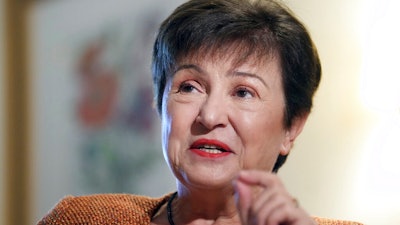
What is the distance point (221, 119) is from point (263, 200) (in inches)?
12.2

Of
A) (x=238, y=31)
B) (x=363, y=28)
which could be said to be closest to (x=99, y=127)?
(x=363, y=28)

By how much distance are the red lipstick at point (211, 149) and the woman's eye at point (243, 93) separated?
11 centimetres

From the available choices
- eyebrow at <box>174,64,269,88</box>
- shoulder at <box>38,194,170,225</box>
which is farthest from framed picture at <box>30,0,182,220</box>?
eyebrow at <box>174,64,269,88</box>

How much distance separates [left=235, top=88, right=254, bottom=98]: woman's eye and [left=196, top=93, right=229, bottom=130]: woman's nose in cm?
4

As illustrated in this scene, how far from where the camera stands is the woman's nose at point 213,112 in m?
1.15

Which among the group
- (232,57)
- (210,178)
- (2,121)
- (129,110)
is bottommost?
(2,121)

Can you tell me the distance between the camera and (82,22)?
234 cm

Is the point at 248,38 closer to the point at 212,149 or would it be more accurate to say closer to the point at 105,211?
the point at 212,149

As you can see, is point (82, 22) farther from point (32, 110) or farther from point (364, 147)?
point (364, 147)

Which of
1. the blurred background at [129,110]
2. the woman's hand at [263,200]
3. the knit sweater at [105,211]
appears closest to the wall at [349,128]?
the blurred background at [129,110]

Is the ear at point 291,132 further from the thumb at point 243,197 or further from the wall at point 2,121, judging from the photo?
the wall at point 2,121

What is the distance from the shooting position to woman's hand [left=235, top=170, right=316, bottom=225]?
0.87 metres

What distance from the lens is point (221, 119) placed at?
1157 millimetres

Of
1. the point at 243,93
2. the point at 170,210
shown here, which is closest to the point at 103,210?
the point at 170,210
